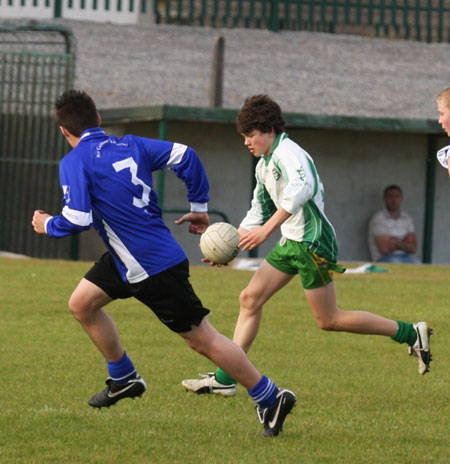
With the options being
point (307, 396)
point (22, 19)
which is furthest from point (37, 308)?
point (22, 19)

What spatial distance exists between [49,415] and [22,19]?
72.3ft

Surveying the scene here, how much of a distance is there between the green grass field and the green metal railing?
54.0 ft

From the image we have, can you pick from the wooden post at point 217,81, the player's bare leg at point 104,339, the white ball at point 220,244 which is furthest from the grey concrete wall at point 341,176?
the player's bare leg at point 104,339

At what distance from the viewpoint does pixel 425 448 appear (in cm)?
701

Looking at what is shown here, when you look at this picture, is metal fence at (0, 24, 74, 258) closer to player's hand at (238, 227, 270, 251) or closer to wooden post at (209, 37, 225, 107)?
wooden post at (209, 37, 225, 107)

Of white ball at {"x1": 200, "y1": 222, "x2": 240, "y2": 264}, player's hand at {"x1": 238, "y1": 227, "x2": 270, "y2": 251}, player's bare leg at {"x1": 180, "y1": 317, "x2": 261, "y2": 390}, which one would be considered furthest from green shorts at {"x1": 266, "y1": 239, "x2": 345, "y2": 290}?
player's bare leg at {"x1": 180, "y1": 317, "x2": 261, "y2": 390}

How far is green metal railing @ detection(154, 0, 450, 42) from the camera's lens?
98.4 feet

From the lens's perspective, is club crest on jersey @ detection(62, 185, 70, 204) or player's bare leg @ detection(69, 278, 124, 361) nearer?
club crest on jersey @ detection(62, 185, 70, 204)

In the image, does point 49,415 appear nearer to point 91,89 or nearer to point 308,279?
point 308,279

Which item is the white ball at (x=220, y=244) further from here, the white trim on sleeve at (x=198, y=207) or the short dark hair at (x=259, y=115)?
the short dark hair at (x=259, y=115)

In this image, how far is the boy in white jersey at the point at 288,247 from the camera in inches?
327

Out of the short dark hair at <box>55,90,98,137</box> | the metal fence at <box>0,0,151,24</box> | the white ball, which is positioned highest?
the metal fence at <box>0,0,151,24</box>

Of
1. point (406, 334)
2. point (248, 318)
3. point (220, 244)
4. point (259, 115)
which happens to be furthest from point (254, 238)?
point (406, 334)

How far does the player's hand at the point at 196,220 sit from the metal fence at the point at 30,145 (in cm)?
1372
